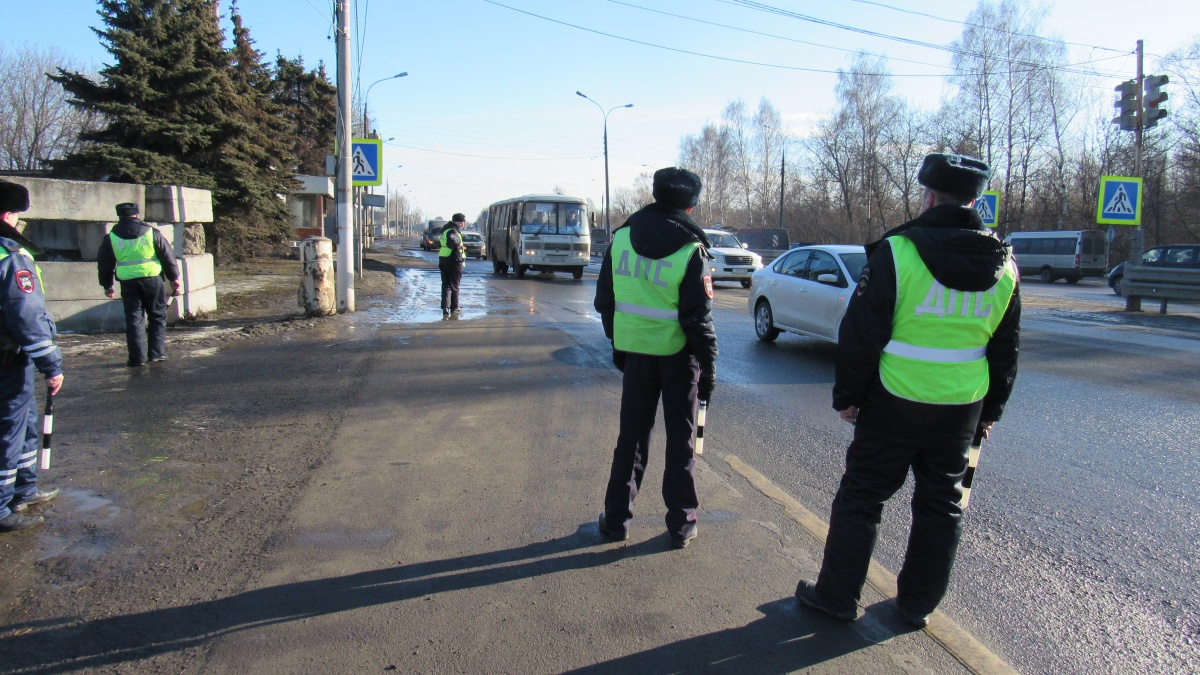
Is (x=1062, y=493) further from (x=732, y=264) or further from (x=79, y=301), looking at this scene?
(x=732, y=264)

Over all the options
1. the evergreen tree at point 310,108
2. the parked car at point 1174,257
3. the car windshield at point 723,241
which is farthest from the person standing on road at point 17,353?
the evergreen tree at point 310,108

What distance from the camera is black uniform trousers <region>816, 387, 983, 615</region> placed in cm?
313

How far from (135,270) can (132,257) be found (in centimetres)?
15

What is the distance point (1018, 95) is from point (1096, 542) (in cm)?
4775

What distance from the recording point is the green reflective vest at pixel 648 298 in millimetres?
3842

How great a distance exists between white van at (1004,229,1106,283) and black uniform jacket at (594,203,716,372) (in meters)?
32.3

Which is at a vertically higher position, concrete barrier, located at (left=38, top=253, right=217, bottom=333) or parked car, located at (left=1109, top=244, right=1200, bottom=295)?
parked car, located at (left=1109, top=244, right=1200, bottom=295)

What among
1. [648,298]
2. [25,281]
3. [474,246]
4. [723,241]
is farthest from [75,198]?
[474,246]

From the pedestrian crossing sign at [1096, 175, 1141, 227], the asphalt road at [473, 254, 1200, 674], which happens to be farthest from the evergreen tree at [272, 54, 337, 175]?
the asphalt road at [473, 254, 1200, 674]

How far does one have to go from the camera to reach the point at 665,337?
3895 mm

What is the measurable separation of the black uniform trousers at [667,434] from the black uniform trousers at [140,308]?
7.04 m

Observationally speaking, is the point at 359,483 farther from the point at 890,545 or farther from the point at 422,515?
the point at 890,545

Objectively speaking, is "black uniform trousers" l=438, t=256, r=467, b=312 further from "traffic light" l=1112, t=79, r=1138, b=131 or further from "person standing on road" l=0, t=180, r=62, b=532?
"traffic light" l=1112, t=79, r=1138, b=131

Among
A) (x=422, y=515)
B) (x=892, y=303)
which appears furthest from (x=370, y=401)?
(x=892, y=303)
